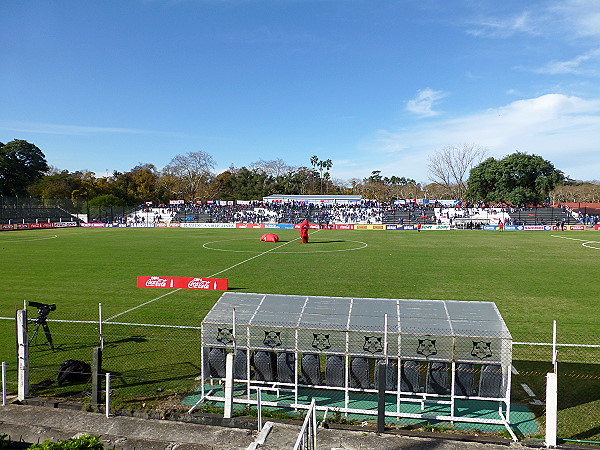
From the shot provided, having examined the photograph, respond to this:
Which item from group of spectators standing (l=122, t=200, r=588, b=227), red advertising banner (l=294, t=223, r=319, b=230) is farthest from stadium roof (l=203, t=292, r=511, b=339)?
group of spectators standing (l=122, t=200, r=588, b=227)

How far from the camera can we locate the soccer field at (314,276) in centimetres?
1602

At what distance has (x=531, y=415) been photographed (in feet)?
27.8

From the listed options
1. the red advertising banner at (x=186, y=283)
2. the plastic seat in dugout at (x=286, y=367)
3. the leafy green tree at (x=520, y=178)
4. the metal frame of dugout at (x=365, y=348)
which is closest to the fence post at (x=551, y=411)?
the metal frame of dugout at (x=365, y=348)

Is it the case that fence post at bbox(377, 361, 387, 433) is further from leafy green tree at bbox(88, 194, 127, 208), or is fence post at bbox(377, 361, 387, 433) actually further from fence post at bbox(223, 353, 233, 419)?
leafy green tree at bbox(88, 194, 127, 208)

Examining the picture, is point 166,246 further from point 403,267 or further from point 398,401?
point 398,401

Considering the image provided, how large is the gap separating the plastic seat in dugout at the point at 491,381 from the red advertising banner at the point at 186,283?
11200mm

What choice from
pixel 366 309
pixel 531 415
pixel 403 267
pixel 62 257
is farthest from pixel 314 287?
pixel 62 257

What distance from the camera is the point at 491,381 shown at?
8.59m

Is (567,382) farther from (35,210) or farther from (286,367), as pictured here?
(35,210)

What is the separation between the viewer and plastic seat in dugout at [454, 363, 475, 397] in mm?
8680

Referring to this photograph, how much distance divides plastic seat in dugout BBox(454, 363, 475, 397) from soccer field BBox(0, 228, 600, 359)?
5.06 m

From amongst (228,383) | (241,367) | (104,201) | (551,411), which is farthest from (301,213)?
(551,411)

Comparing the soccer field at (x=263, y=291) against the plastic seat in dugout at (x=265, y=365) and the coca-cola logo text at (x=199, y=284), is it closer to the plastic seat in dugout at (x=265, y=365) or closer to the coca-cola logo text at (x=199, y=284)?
the coca-cola logo text at (x=199, y=284)

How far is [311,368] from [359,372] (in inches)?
39.2
